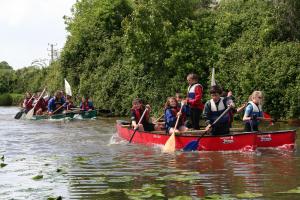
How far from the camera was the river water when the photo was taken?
32.1 ft

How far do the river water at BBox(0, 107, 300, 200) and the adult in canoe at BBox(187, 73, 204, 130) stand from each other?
4.61 feet

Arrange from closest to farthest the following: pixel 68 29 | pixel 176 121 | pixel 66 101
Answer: pixel 176 121 < pixel 66 101 < pixel 68 29

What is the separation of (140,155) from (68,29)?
1448 inches

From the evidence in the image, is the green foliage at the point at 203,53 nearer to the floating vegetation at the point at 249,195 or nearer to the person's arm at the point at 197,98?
the person's arm at the point at 197,98

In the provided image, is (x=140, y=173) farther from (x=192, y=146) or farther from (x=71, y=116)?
(x=71, y=116)

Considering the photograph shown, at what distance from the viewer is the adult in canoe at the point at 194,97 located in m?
16.8

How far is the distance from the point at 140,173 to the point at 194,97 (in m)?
5.11

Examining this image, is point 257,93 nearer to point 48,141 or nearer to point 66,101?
point 48,141

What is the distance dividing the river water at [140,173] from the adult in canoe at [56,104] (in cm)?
1491

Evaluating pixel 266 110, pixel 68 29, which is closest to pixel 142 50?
pixel 266 110

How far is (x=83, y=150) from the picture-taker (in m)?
17.3

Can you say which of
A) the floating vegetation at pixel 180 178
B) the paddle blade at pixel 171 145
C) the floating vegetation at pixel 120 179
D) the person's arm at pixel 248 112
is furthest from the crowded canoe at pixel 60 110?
the floating vegetation at pixel 180 178

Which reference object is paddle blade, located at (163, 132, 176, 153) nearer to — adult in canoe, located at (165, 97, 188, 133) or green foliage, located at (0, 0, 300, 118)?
adult in canoe, located at (165, 97, 188, 133)

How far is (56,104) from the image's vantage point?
34312 millimetres
